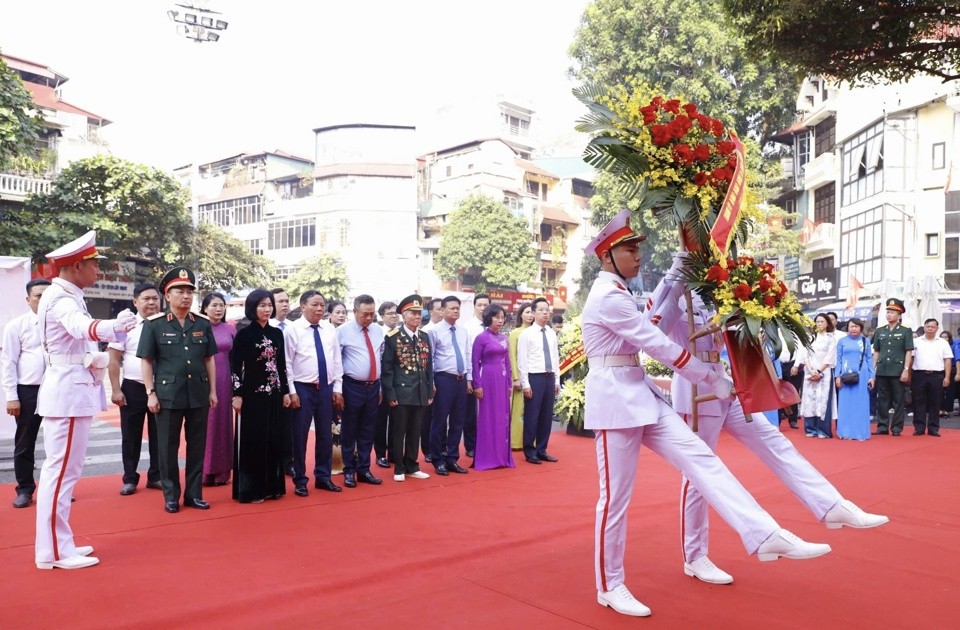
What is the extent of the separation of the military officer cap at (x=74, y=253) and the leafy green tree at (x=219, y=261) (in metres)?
19.7

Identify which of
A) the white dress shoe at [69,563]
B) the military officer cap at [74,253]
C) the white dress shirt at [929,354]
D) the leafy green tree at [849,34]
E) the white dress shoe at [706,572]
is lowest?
the white dress shoe at [69,563]

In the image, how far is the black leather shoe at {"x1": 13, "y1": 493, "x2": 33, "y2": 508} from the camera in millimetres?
5848

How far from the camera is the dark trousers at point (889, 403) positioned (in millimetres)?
10805

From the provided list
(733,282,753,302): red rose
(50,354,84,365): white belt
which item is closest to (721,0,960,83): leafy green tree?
(733,282,753,302): red rose

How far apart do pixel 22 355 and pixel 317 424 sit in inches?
90.2

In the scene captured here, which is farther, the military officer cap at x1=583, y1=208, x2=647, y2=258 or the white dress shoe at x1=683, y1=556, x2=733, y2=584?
the white dress shoe at x1=683, y1=556, x2=733, y2=584

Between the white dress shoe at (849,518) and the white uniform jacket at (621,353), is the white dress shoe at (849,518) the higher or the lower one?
the lower one

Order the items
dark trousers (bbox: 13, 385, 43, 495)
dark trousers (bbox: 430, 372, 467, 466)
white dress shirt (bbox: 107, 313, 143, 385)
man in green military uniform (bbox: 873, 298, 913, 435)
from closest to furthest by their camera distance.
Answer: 1. dark trousers (bbox: 13, 385, 43, 495)
2. white dress shirt (bbox: 107, 313, 143, 385)
3. dark trousers (bbox: 430, 372, 467, 466)
4. man in green military uniform (bbox: 873, 298, 913, 435)

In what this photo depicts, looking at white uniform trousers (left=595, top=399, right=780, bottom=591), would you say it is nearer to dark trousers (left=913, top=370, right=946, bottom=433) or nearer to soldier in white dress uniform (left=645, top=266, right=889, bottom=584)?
soldier in white dress uniform (left=645, top=266, right=889, bottom=584)

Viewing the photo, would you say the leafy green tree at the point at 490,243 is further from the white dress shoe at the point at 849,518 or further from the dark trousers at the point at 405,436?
the white dress shoe at the point at 849,518

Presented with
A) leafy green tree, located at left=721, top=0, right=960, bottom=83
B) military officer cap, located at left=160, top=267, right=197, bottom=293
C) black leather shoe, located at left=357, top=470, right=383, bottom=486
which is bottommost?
black leather shoe, located at left=357, top=470, right=383, bottom=486

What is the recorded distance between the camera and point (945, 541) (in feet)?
16.2

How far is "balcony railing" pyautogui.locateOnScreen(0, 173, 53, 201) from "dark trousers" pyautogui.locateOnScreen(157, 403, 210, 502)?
66.7 ft

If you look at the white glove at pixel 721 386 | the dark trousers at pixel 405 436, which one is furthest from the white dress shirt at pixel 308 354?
the white glove at pixel 721 386
